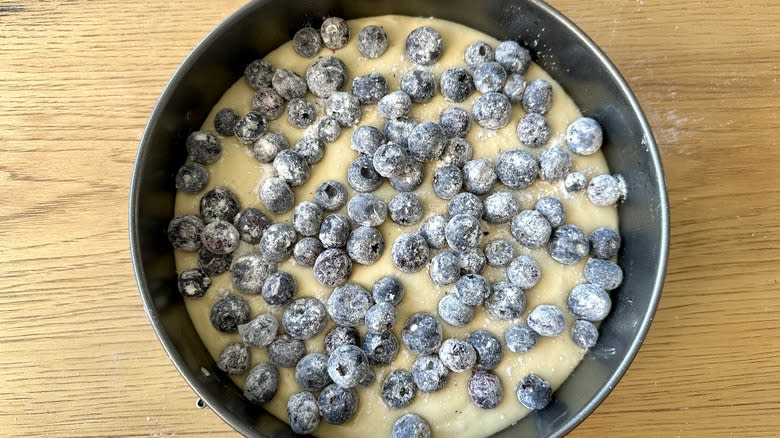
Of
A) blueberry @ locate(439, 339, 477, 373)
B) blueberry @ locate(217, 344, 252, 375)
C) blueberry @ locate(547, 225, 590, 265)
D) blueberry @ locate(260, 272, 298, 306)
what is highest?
blueberry @ locate(547, 225, 590, 265)

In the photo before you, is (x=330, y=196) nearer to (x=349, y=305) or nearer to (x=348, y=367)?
(x=349, y=305)

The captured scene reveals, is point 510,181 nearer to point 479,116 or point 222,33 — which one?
point 479,116

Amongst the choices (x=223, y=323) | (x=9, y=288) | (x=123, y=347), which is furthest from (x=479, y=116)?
(x=9, y=288)

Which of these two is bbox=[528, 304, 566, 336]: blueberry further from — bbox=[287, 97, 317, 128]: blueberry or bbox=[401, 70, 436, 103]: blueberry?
bbox=[287, 97, 317, 128]: blueberry

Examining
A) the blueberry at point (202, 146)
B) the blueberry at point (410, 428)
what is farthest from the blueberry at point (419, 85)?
the blueberry at point (410, 428)

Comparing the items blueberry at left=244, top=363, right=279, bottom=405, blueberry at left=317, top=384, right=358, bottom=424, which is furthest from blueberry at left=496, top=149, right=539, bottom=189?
blueberry at left=244, top=363, right=279, bottom=405

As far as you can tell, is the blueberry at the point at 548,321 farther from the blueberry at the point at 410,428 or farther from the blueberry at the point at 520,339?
the blueberry at the point at 410,428
